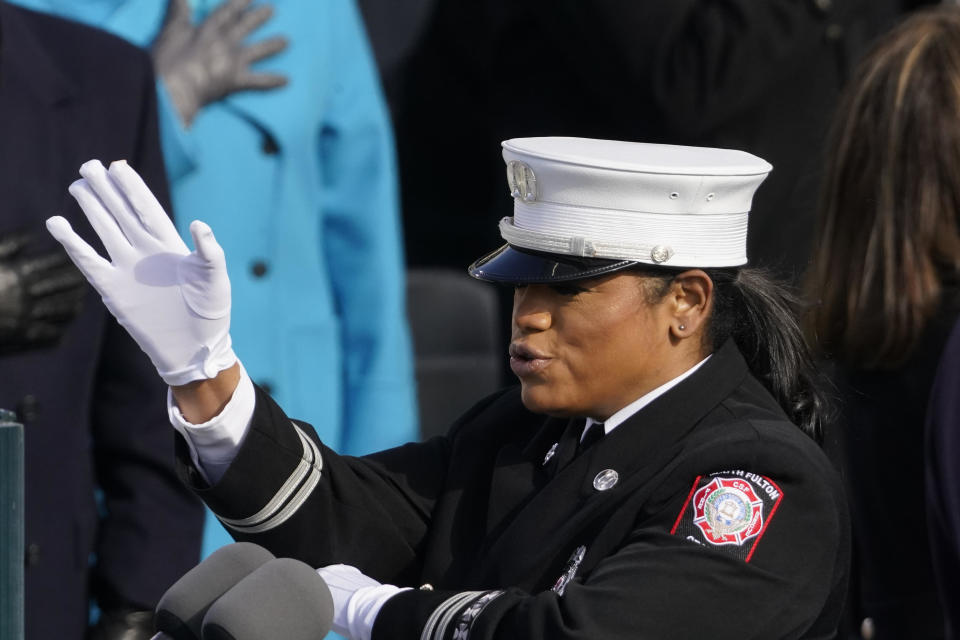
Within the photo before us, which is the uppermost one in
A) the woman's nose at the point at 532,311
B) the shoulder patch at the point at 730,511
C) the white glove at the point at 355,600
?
the woman's nose at the point at 532,311

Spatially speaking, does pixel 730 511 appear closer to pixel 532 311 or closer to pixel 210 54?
pixel 532 311

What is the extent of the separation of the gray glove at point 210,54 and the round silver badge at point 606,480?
5.58 ft

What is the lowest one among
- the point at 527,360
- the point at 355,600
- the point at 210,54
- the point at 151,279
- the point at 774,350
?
the point at 355,600

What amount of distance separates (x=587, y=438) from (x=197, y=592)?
2.18 feet

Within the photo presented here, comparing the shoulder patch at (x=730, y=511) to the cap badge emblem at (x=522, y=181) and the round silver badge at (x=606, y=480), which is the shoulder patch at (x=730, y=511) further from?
the cap badge emblem at (x=522, y=181)

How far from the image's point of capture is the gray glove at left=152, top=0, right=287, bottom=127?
3.78 m

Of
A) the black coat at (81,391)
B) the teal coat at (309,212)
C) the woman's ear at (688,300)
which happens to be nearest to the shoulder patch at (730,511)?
the woman's ear at (688,300)

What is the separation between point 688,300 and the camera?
2.45 meters

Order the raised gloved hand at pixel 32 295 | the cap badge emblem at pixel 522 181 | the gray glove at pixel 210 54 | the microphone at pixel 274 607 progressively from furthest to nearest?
the gray glove at pixel 210 54 → the raised gloved hand at pixel 32 295 → the cap badge emblem at pixel 522 181 → the microphone at pixel 274 607

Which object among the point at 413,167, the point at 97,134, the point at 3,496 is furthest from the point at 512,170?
the point at 413,167

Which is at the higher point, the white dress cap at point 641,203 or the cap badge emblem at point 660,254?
the white dress cap at point 641,203

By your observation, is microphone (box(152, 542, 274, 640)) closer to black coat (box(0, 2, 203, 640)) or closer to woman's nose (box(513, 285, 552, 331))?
woman's nose (box(513, 285, 552, 331))

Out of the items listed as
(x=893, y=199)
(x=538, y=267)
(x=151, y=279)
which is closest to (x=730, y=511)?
(x=538, y=267)

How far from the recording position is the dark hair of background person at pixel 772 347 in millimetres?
2557
